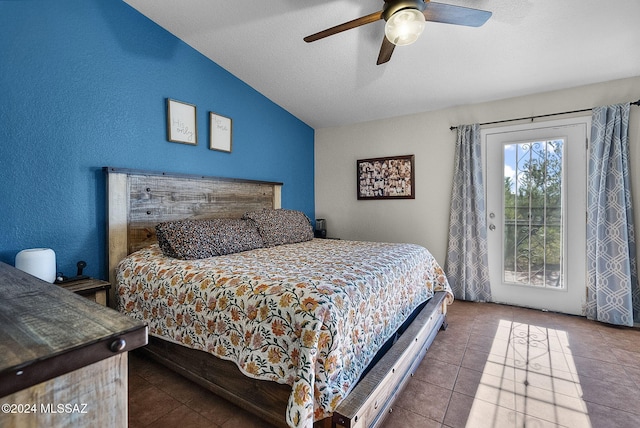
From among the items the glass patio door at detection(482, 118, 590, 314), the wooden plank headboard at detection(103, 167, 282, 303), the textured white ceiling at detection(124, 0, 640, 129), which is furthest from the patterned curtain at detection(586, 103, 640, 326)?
the wooden plank headboard at detection(103, 167, 282, 303)

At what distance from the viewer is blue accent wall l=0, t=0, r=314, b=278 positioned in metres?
1.79

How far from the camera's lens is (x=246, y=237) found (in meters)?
2.56

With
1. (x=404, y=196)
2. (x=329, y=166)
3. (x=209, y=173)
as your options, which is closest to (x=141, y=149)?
(x=209, y=173)

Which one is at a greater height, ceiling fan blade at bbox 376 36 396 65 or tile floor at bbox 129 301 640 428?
ceiling fan blade at bbox 376 36 396 65

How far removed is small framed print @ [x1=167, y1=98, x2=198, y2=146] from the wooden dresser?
217cm

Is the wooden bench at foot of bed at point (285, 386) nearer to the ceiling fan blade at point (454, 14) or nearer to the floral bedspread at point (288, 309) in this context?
the floral bedspread at point (288, 309)

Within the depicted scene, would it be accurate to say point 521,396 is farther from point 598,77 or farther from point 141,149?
point 141,149

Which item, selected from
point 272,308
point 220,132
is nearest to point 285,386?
point 272,308

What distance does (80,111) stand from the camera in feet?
6.73

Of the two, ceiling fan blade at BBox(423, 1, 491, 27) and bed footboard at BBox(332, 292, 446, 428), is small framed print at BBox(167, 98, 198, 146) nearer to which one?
ceiling fan blade at BBox(423, 1, 491, 27)

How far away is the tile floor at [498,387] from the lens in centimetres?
151

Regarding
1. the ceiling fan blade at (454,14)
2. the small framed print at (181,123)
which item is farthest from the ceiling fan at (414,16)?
the small framed print at (181,123)

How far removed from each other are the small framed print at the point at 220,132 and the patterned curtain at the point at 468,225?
2.54 meters

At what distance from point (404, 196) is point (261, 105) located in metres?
2.08
